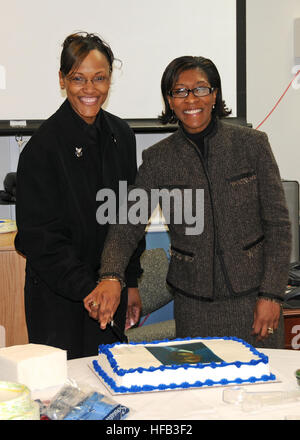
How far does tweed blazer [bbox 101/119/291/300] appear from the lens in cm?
215

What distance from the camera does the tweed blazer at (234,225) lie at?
2.15 m

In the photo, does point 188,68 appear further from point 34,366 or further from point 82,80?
point 34,366

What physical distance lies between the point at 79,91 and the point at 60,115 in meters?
0.11

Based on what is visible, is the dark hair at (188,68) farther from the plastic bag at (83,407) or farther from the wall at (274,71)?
the wall at (274,71)

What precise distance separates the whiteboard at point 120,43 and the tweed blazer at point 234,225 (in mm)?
1521

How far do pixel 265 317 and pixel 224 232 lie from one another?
1.00 feet

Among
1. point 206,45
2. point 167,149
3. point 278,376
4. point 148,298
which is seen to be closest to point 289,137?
point 206,45

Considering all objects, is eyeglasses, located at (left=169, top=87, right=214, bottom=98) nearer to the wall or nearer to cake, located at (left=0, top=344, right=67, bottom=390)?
cake, located at (left=0, top=344, right=67, bottom=390)

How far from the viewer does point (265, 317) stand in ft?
6.97

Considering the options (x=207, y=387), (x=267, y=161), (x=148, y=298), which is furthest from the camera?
(x=148, y=298)

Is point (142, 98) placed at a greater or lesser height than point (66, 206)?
greater

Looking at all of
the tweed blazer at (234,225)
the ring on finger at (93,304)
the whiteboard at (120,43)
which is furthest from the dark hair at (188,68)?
the whiteboard at (120,43)

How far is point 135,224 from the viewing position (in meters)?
2.27
